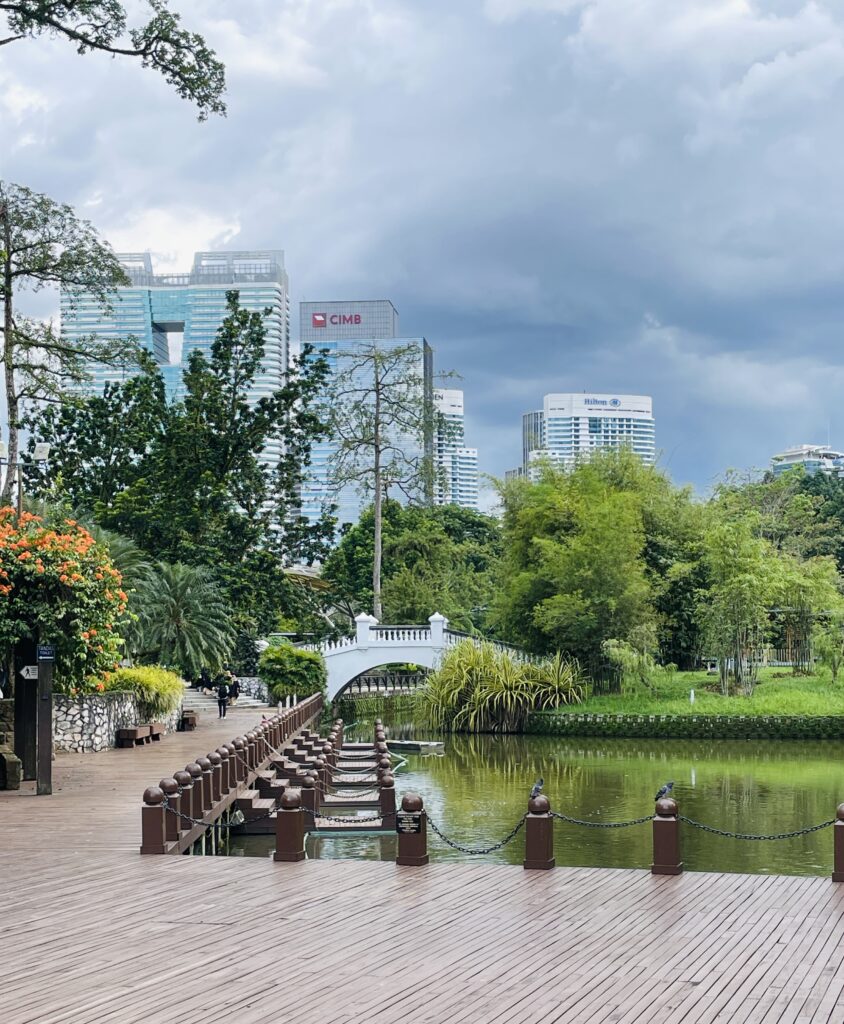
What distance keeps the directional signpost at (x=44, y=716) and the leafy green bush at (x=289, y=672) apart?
22.1m

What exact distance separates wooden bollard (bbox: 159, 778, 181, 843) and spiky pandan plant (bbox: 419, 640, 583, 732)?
2317 cm

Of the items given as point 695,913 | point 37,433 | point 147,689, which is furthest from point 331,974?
point 37,433

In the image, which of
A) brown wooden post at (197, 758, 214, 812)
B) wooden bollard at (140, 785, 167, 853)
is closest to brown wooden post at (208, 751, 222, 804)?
brown wooden post at (197, 758, 214, 812)

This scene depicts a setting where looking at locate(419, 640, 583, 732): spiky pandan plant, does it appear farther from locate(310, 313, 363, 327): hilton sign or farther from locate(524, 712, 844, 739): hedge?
locate(310, 313, 363, 327): hilton sign

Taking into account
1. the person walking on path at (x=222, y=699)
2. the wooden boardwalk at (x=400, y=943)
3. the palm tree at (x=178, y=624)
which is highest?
the palm tree at (x=178, y=624)

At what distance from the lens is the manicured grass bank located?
33500mm

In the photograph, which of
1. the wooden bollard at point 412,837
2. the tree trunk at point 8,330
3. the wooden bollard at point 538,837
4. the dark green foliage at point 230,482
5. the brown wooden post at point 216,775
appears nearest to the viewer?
the wooden bollard at point 538,837

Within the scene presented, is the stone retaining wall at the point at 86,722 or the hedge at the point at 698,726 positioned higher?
the stone retaining wall at the point at 86,722

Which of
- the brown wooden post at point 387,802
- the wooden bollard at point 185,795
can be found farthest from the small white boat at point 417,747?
the wooden bollard at point 185,795

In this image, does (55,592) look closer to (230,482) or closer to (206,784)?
(206,784)

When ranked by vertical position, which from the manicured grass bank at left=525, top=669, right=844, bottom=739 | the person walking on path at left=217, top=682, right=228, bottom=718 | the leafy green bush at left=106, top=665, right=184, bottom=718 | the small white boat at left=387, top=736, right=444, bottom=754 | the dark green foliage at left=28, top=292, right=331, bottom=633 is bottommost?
the small white boat at left=387, top=736, right=444, bottom=754

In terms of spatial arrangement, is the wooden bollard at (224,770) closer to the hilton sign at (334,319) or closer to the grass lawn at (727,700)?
the grass lawn at (727,700)

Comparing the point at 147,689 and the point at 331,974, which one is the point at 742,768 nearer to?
the point at 147,689

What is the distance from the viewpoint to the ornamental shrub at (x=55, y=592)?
57.7 ft
